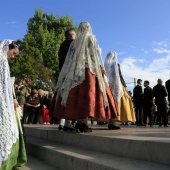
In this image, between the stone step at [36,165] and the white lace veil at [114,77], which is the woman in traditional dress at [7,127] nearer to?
the stone step at [36,165]

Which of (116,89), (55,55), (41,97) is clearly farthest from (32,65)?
(116,89)

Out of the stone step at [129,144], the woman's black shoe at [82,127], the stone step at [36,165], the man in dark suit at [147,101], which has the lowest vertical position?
the stone step at [36,165]

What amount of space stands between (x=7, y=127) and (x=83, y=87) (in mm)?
1637

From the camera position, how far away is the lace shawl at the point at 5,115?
362 cm

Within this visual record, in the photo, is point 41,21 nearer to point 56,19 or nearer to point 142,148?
point 56,19

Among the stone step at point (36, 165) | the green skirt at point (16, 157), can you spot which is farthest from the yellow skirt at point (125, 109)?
the green skirt at point (16, 157)

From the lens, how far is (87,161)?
3346 millimetres

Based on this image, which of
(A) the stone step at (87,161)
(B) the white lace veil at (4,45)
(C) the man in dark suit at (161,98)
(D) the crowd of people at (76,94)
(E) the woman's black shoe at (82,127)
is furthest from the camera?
(C) the man in dark suit at (161,98)

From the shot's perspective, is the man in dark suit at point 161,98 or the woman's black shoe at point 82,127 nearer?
the woman's black shoe at point 82,127

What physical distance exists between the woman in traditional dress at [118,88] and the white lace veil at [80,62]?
63.0 inches

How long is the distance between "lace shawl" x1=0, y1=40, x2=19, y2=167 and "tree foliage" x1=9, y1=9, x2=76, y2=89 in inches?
1082

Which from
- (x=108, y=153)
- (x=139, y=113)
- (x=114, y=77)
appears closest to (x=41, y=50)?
(x=139, y=113)

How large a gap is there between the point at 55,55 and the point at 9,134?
110 ft

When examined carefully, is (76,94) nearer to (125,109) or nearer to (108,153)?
(108,153)
